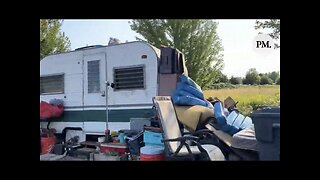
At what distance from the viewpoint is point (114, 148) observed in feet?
12.3

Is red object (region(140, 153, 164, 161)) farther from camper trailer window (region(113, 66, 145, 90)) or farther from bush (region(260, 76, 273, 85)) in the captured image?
bush (region(260, 76, 273, 85))

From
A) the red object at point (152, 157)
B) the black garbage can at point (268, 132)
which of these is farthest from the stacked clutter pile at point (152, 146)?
the black garbage can at point (268, 132)

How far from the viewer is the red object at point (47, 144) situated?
4199mm

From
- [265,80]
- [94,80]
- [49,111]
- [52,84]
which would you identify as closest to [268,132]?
[265,80]

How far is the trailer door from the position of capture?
407 centimetres

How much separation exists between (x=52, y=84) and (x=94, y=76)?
0.75 metres

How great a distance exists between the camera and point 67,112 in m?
4.35

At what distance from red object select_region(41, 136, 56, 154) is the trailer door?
Answer: 720 mm

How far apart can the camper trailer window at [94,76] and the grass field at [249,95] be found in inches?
57.5

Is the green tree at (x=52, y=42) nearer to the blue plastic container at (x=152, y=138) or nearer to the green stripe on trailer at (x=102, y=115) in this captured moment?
the green stripe on trailer at (x=102, y=115)

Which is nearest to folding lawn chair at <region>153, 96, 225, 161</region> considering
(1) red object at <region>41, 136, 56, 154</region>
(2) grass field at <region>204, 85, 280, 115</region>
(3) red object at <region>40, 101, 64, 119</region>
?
(2) grass field at <region>204, 85, 280, 115</region>
